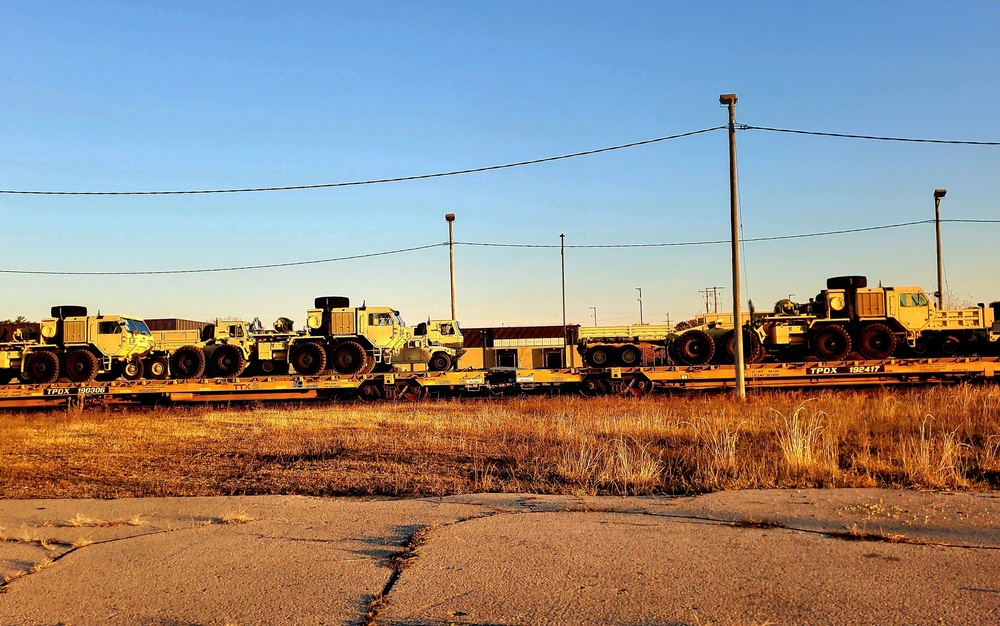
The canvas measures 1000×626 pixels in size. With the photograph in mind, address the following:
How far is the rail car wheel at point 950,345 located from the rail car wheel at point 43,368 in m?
26.7

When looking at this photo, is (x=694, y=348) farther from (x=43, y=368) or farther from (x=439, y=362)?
(x=43, y=368)

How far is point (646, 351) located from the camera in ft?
80.0

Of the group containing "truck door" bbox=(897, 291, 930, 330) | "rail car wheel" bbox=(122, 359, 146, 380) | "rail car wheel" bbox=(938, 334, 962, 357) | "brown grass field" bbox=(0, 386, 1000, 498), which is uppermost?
"truck door" bbox=(897, 291, 930, 330)

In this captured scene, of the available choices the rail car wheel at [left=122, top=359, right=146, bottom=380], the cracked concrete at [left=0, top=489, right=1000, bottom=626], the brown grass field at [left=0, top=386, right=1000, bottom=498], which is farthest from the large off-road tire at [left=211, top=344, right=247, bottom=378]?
the cracked concrete at [left=0, top=489, right=1000, bottom=626]

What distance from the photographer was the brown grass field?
29.4ft

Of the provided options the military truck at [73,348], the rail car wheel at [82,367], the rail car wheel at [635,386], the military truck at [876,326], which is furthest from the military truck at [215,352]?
the military truck at [876,326]

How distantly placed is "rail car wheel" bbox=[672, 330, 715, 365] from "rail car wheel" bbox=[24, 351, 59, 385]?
1866 centimetres

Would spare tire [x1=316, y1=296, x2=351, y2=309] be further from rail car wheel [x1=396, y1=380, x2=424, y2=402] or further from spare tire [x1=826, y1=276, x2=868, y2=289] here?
spare tire [x1=826, y1=276, x2=868, y2=289]

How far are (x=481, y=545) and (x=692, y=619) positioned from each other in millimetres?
2126

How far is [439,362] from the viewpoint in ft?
84.5

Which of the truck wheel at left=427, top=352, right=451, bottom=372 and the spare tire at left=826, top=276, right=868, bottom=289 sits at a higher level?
the spare tire at left=826, top=276, right=868, bottom=289

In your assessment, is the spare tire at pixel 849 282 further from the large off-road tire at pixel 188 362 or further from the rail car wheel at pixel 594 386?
the large off-road tire at pixel 188 362

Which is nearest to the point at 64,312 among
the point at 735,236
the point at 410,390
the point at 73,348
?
the point at 73,348

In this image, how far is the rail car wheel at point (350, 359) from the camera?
2442 centimetres
